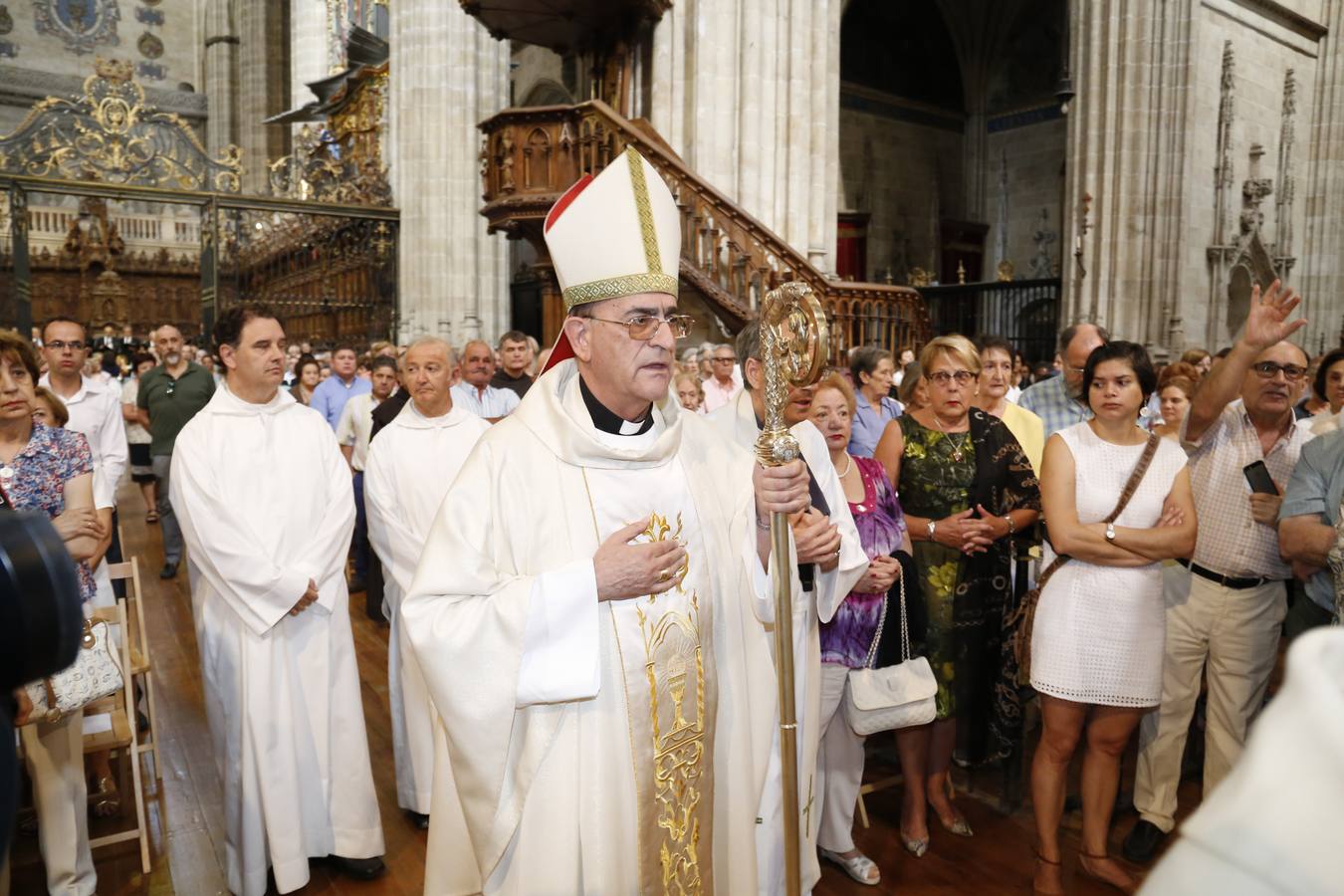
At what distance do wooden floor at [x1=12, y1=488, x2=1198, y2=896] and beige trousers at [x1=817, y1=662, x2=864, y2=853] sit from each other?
0.14 meters

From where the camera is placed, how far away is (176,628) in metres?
6.23

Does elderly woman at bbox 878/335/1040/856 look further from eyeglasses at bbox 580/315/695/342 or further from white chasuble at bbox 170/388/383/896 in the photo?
white chasuble at bbox 170/388/383/896

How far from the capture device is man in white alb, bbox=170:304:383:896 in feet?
10.3

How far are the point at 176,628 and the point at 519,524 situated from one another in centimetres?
513

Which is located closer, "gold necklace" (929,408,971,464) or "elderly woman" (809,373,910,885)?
"elderly woman" (809,373,910,885)

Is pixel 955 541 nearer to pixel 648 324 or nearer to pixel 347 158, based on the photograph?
pixel 648 324

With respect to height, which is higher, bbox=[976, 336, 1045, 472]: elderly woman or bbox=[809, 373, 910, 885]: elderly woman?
bbox=[976, 336, 1045, 472]: elderly woman

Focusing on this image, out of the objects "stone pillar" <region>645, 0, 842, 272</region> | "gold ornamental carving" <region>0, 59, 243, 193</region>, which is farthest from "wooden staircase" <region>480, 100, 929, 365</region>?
"gold ornamental carving" <region>0, 59, 243, 193</region>

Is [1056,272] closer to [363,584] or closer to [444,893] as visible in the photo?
[363,584]

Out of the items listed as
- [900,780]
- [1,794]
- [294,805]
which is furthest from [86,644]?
[900,780]

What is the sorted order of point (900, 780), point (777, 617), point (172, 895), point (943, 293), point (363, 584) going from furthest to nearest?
point (943, 293), point (363, 584), point (900, 780), point (172, 895), point (777, 617)

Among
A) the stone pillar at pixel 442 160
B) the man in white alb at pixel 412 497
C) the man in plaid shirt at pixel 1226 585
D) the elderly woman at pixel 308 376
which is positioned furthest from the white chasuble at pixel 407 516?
the stone pillar at pixel 442 160

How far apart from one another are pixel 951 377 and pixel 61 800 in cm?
329

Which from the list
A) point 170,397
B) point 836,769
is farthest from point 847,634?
point 170,397
